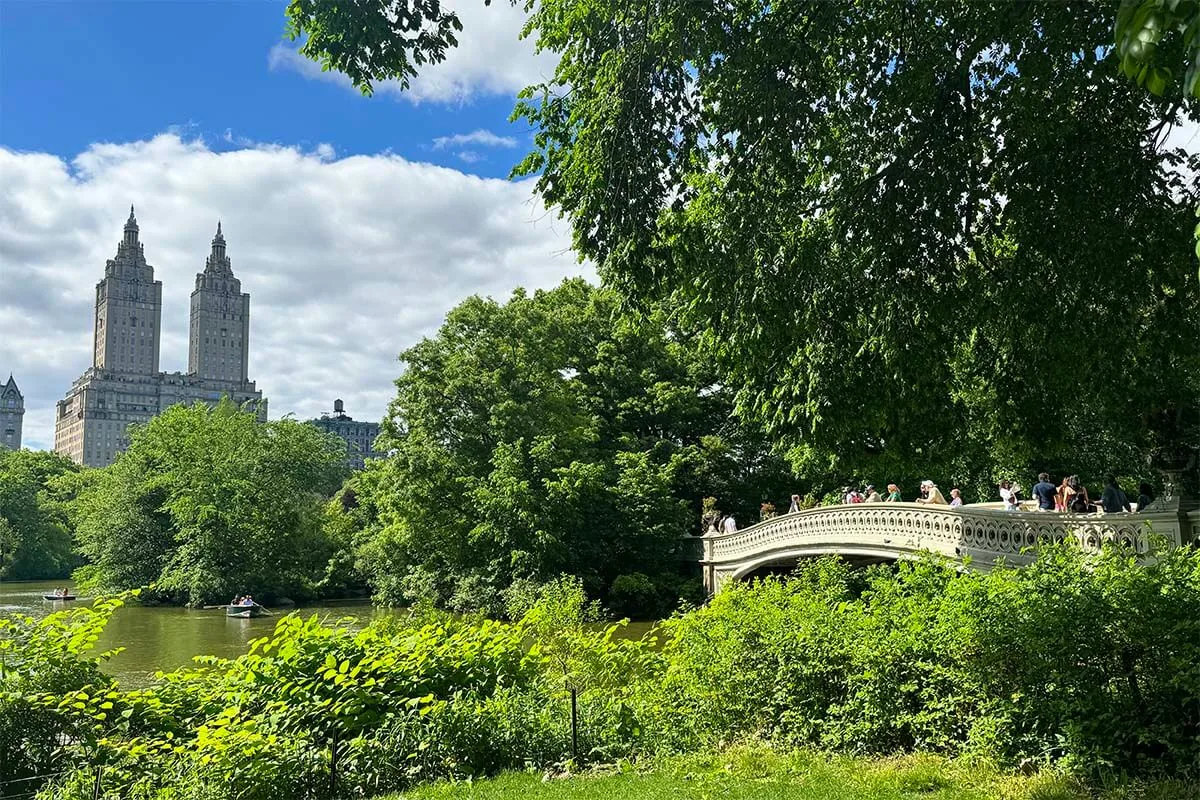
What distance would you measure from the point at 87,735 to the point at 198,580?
124 feet

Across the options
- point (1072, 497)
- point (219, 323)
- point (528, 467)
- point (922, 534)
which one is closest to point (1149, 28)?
point (1072, 497)

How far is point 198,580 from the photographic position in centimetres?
4125

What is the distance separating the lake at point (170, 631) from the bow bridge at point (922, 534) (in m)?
4.58

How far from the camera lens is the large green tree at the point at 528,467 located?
31.3 metres

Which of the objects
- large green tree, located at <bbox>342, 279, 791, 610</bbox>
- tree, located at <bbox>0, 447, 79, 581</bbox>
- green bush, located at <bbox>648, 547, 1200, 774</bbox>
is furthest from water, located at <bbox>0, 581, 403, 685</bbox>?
tree, located at <bbox>0, 447, 79, 581</bbox>

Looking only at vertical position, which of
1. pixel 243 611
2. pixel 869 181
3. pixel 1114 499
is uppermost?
pixel 869 181

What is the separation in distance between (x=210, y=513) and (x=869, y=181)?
41808 mm

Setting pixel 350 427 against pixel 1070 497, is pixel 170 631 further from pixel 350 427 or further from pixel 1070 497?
pixel 350 427

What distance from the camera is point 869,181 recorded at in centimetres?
839

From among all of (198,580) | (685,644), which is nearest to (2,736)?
(685,644)

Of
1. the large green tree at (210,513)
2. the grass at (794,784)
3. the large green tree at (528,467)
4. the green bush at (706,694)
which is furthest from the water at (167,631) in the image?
the grass at (794,784)

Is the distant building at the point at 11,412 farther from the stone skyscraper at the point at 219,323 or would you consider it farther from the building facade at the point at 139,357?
the stone skyscraper at the point at 219,323

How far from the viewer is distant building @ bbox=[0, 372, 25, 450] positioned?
429 ft

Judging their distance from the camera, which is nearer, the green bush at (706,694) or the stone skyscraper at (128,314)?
A: the green bush at (706,694)
